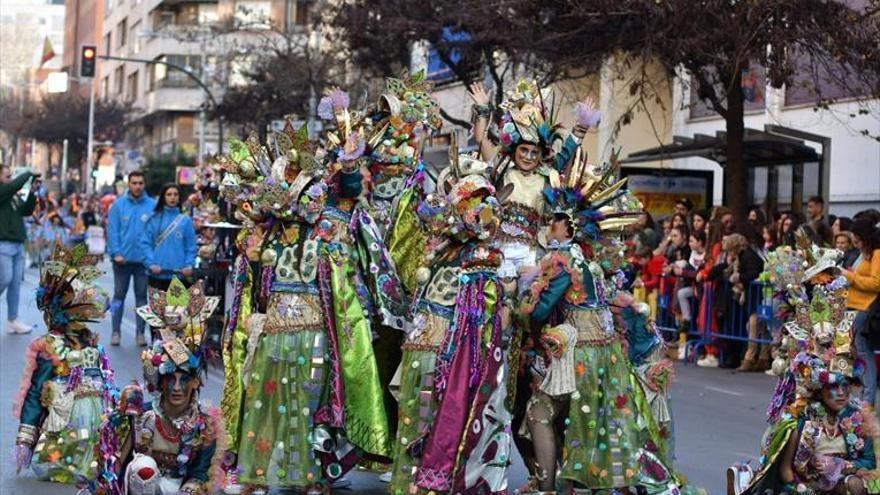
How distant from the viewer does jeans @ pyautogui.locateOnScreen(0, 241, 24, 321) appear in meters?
17.8

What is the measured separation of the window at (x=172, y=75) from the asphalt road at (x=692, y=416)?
186 ft

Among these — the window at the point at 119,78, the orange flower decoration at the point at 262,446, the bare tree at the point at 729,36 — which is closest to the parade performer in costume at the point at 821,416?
the orange flower decoration at the point at 262,446

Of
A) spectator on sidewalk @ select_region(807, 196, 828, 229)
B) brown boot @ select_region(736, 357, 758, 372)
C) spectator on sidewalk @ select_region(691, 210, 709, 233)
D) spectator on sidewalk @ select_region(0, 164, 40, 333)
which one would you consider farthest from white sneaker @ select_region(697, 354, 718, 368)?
spectator on sidewalk @ select_region(0, 164, 40, 333)

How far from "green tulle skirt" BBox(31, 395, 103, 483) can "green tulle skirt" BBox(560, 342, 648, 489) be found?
9.49ft

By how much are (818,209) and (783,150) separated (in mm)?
4763

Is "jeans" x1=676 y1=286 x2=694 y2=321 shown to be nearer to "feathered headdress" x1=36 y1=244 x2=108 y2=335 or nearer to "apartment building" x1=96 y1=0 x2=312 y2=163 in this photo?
"feathered headdress" x1=36 y1=244 x2=108 y2=335

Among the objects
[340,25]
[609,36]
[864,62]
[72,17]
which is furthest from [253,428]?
[72,17]

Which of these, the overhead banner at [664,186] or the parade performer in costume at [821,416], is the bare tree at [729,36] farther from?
the parade performer in costume at [821,416]

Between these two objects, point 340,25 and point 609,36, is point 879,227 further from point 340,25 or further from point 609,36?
point 340,25

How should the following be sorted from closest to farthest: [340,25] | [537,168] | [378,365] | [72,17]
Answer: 1. [537,168]
2. [378,365]
3. [340,25]
4. [72,17]

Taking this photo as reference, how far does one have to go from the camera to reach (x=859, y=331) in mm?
13516

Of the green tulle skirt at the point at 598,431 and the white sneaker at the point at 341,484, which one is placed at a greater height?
the green tulle skirt at the point at 598,431

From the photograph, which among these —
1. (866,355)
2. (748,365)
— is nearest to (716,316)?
(748,365)

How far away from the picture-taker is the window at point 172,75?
248 feet
